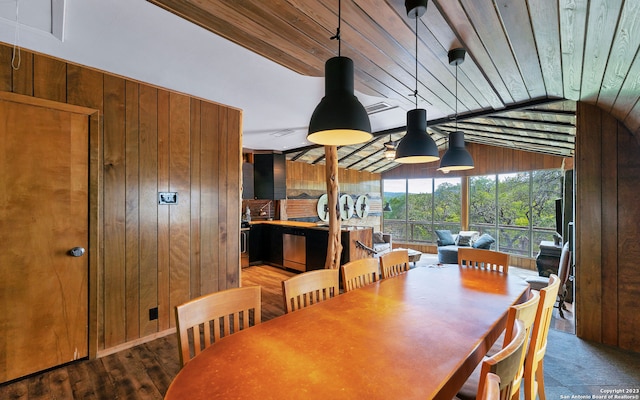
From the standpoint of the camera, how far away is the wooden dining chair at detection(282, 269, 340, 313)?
65.9 inches

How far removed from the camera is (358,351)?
3.79ft

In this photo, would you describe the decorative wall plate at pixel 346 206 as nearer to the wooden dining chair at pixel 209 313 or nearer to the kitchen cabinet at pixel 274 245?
the kitchen cabinet at pixel 274 245

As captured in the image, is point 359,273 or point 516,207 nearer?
point 359,273

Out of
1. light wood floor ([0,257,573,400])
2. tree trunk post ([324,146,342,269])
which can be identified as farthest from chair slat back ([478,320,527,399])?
tree trunk post ([324,146,342,269])

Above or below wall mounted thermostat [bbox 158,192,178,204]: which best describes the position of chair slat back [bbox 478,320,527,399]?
below

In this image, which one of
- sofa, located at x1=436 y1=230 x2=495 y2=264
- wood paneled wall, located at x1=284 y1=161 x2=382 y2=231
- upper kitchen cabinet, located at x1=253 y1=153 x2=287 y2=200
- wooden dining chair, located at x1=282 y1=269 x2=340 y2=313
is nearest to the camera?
wooden dining chair, located at x1=282 y1=269 x2=340 y2=313

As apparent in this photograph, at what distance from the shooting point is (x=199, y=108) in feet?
10.1

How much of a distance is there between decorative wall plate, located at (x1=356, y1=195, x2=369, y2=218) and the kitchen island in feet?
12.0

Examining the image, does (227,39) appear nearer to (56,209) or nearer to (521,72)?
(56,209)

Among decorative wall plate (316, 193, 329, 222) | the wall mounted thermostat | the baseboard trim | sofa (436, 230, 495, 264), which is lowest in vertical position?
the baseboard trim

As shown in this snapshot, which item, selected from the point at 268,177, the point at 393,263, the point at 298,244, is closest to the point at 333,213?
the point at 298,244

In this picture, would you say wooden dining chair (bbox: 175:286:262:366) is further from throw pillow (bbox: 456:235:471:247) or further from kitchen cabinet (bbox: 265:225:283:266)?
throw pillow (bbox: 456:235:471:247)

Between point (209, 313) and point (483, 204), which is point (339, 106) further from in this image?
point (483, 204)

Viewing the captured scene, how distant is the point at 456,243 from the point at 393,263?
522cm
